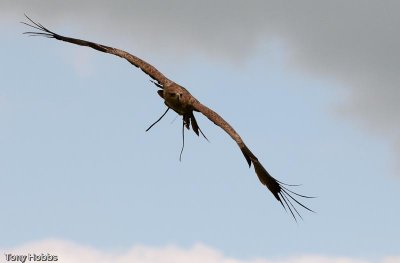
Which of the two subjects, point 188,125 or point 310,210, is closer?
point 310,210

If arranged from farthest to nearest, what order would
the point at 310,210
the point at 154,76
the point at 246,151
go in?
the point at 154,76
the point at 246,151
the point at 310,210

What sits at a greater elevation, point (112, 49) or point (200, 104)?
point (112, 49)

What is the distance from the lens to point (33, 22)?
22438mm

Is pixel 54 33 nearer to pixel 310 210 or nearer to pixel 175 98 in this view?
pixel 175 98

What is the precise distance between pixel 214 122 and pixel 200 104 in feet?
1.80

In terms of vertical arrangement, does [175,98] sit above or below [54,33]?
below

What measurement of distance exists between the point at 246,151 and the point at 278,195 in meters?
1.14

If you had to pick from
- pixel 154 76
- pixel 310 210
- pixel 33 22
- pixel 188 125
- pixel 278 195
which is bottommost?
pixel 310 210

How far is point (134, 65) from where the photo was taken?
22141mm

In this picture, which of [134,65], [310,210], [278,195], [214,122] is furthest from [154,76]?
[310,210]

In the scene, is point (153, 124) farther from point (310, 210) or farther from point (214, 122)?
point (310, 210)

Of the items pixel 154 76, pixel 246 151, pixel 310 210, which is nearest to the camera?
pixel 310 210

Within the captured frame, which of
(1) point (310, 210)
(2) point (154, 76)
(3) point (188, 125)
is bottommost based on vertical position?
(1) point (310, 210)

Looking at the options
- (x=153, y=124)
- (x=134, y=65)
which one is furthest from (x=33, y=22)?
(x=153, y=124)
